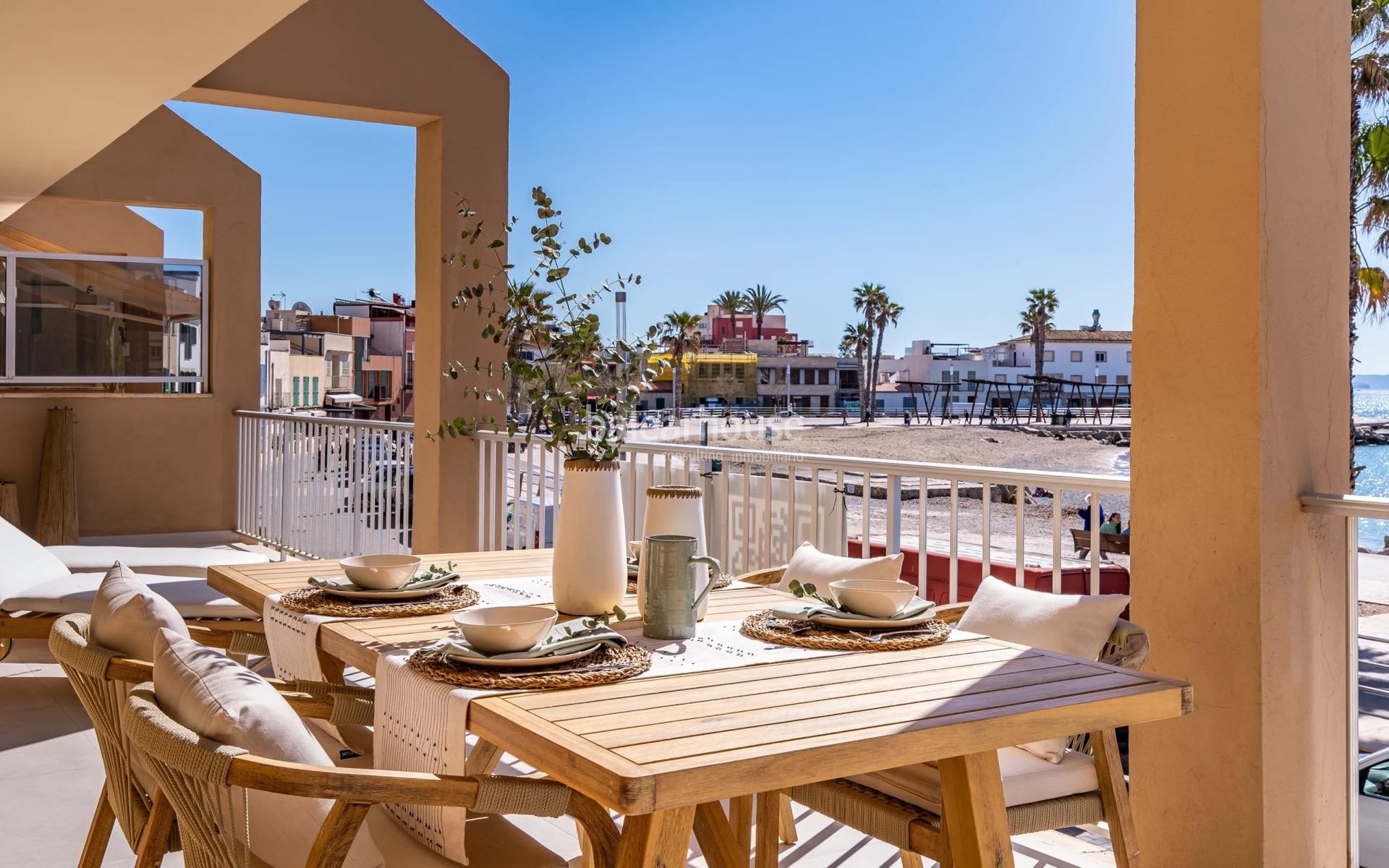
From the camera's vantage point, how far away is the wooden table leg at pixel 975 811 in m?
1.58

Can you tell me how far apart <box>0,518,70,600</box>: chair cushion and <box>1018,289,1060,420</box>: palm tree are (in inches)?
1669

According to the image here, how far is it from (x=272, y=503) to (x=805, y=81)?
166 ft

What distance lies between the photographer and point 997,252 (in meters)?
56.1

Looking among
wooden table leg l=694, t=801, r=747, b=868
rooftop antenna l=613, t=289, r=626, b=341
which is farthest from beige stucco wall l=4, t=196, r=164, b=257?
wooden table leg l=694, t=801, r=747, b=868

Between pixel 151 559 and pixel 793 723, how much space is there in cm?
416

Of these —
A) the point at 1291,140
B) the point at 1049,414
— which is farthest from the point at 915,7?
the point at 1291,140

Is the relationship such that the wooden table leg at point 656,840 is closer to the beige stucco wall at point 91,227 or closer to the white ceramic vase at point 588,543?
the white ceramic vase at point 588,543

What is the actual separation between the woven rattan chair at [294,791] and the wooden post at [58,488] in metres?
6.98

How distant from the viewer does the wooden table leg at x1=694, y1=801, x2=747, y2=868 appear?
1.79 m

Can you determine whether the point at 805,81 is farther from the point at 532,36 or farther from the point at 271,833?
the point at 271,833

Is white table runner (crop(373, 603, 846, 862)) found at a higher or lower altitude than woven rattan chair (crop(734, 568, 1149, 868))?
higher

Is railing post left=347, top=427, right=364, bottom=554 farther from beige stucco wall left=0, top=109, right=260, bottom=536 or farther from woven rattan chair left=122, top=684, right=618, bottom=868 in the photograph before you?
woven rattan chair left=122, top=684, right=618, bottom=868

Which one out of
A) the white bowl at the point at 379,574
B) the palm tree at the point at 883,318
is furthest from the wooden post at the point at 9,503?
the palm tree at the point at 883,318

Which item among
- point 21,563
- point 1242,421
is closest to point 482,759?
point 1242,421
